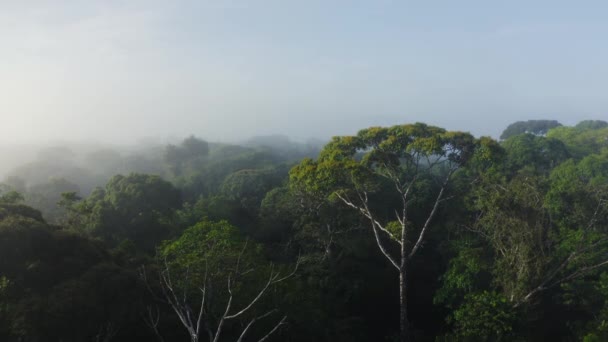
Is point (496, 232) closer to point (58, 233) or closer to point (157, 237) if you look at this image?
point (58, 233)

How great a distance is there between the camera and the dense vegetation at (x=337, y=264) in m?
9.91

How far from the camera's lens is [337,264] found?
1761cm

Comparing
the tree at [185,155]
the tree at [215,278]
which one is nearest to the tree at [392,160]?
the tree at [215,278]

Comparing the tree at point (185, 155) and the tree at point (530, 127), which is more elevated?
the tree at point (530, 127)

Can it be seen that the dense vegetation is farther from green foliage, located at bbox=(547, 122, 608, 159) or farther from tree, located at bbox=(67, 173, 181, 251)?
green foliage, located at bbox=(547, 122, 608, 159)

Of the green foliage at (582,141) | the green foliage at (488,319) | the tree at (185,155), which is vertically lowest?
the tree at (185,155)

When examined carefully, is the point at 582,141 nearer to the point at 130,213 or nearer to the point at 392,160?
the point at 392,160

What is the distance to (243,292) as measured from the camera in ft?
36.7

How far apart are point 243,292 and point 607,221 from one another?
1344cm

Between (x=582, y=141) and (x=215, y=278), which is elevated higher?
(x=582, y=141)

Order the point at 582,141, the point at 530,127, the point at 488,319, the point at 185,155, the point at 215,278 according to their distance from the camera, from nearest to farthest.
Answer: the point at 488,319 → the point at 215,278 → the point at 582,141 → the point at 185,155 → the point at 530,127

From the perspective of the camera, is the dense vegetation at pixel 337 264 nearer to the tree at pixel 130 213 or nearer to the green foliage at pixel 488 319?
the green foliage at pixel 488 319

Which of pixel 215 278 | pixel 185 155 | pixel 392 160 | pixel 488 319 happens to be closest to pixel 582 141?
pixel 392 160

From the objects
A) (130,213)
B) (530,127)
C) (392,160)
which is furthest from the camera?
(530,127)
